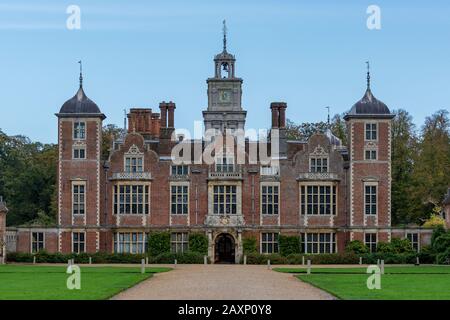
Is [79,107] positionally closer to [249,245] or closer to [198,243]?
[198,243]

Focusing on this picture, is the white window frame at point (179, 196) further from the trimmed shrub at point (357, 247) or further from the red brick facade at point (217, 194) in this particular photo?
the trimmed shrub at point (357, 247)

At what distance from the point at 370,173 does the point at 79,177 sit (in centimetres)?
1539

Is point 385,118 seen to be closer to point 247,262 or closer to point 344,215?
point 344,215

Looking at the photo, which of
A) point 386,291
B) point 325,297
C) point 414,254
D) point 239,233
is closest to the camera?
point 325,297

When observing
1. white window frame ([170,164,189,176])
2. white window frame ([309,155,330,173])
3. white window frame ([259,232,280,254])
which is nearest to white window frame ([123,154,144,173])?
white window frame ([170,164,189,176])

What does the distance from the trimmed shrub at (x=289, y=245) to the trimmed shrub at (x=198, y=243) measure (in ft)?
13.0

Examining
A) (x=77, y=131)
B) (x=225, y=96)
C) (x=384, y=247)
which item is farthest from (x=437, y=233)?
(x=225, y=96)

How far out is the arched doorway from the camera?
2046 inches

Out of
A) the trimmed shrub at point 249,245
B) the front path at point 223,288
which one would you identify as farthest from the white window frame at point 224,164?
the front path at point 223,288

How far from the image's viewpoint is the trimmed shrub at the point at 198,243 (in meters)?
51.0

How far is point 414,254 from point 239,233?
9240 mm

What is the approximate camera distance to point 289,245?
168ft
